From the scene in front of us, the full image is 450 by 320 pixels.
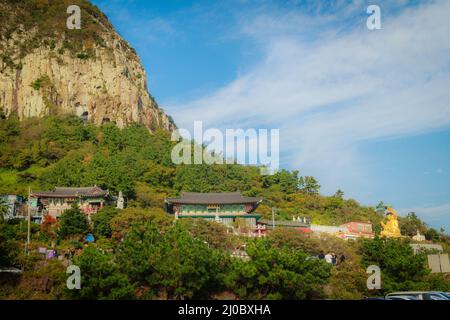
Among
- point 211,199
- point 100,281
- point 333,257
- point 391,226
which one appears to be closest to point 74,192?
point 211,199

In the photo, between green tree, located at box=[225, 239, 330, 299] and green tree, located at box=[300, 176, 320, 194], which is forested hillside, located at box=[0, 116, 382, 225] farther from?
green tree, located at box=[225, 239, 330, 299]

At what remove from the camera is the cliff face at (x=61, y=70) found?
6250 cm

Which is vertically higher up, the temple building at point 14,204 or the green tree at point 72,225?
the temple building at point 14,204

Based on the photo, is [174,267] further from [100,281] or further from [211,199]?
[211,199]

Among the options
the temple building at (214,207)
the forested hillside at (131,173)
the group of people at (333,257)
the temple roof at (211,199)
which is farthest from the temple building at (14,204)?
the group of people at (333,257)

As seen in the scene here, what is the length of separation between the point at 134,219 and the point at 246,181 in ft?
69.0

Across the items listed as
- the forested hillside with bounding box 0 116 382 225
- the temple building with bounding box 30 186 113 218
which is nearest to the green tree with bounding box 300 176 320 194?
the forested hillside with bounding box 0 116 382 225

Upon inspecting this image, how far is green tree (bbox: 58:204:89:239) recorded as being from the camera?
27938 millimetres

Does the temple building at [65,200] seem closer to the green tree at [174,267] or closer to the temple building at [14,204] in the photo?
the temple building at [14,204]

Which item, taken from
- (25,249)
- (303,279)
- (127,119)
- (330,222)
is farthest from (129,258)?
(127,119)

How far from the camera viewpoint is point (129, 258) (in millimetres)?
17188

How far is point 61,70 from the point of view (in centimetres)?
6550
